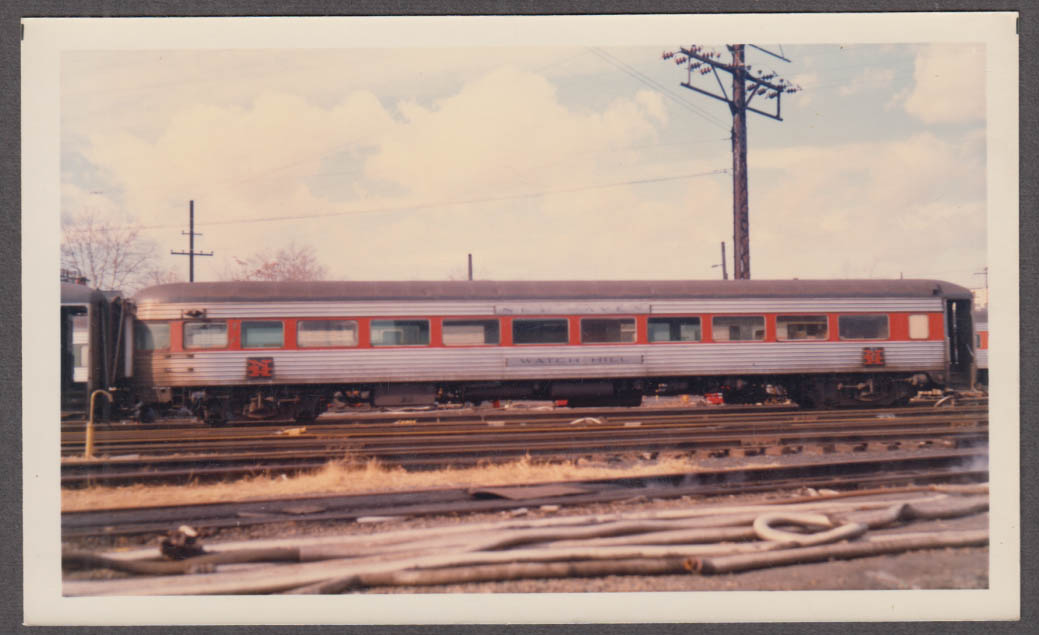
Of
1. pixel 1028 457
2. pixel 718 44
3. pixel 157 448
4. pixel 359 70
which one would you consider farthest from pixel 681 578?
pixel 157 448

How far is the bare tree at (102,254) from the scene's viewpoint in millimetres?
6930

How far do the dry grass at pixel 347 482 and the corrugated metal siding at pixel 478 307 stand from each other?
163 inches

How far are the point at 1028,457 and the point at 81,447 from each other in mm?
9688

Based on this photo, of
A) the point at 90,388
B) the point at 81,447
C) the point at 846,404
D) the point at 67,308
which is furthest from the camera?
the point at 846,404

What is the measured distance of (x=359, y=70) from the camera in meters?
6.67

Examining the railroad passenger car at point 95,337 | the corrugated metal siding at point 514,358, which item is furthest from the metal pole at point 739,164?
the railroad passenger car at point 95,337

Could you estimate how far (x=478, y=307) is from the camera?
12.0 m

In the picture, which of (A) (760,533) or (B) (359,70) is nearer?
(A) (760,533)

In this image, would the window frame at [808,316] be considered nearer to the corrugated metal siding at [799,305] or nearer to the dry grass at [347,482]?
the corrugated metal siding at [799,305]

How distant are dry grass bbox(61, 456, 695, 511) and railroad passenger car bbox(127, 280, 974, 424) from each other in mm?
3873

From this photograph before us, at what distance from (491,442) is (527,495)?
287 centimetres

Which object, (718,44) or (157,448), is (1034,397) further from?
(157,448)

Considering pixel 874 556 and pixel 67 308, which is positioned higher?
pixel 67 308

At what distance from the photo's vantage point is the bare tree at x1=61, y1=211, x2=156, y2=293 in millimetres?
6930
